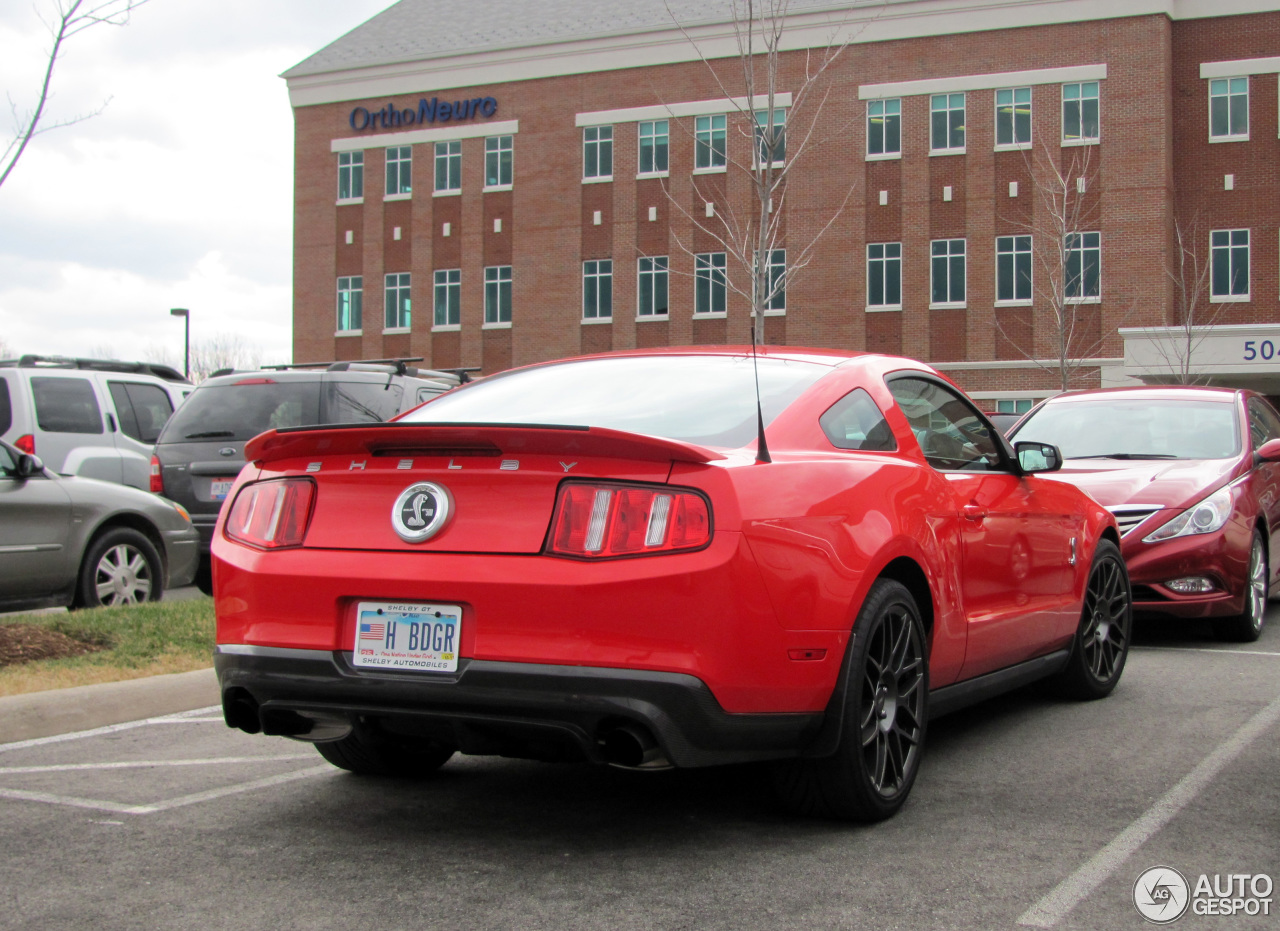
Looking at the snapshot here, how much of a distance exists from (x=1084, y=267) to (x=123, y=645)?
114ft

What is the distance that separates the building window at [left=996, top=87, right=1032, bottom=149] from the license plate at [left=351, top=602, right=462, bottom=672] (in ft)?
124

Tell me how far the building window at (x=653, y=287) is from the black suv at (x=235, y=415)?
31.3 m

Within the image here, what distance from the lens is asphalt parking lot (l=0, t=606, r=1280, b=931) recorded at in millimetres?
3402

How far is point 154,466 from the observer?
10.9m

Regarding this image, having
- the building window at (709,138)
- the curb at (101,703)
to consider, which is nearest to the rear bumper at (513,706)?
the curb at (101,703)

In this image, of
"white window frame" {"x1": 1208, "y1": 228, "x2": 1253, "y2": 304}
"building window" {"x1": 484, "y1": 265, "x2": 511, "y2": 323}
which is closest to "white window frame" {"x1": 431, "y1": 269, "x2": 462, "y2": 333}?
"building window" {"x1": 484, "y1": 265, "x2": 511, "y2": 323}

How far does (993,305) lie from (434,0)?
2353 cm

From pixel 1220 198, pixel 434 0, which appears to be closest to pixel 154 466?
pixel 1220 198

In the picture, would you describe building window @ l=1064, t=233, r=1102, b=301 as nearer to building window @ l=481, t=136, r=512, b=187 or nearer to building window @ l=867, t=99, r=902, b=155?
building window @ l=867, t=99, r=902, b=155

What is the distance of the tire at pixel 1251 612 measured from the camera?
8.29m

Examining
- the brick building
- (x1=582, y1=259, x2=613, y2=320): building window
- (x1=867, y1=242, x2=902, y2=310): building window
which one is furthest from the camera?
(x1=582, y1=259, x2=613, y2=320): building window

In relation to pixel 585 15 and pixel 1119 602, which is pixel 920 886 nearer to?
pixel 1119 602

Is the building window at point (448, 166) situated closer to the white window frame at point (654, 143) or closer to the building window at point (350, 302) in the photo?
the building window at point (350, 302)

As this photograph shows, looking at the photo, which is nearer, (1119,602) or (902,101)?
(1119,602)
